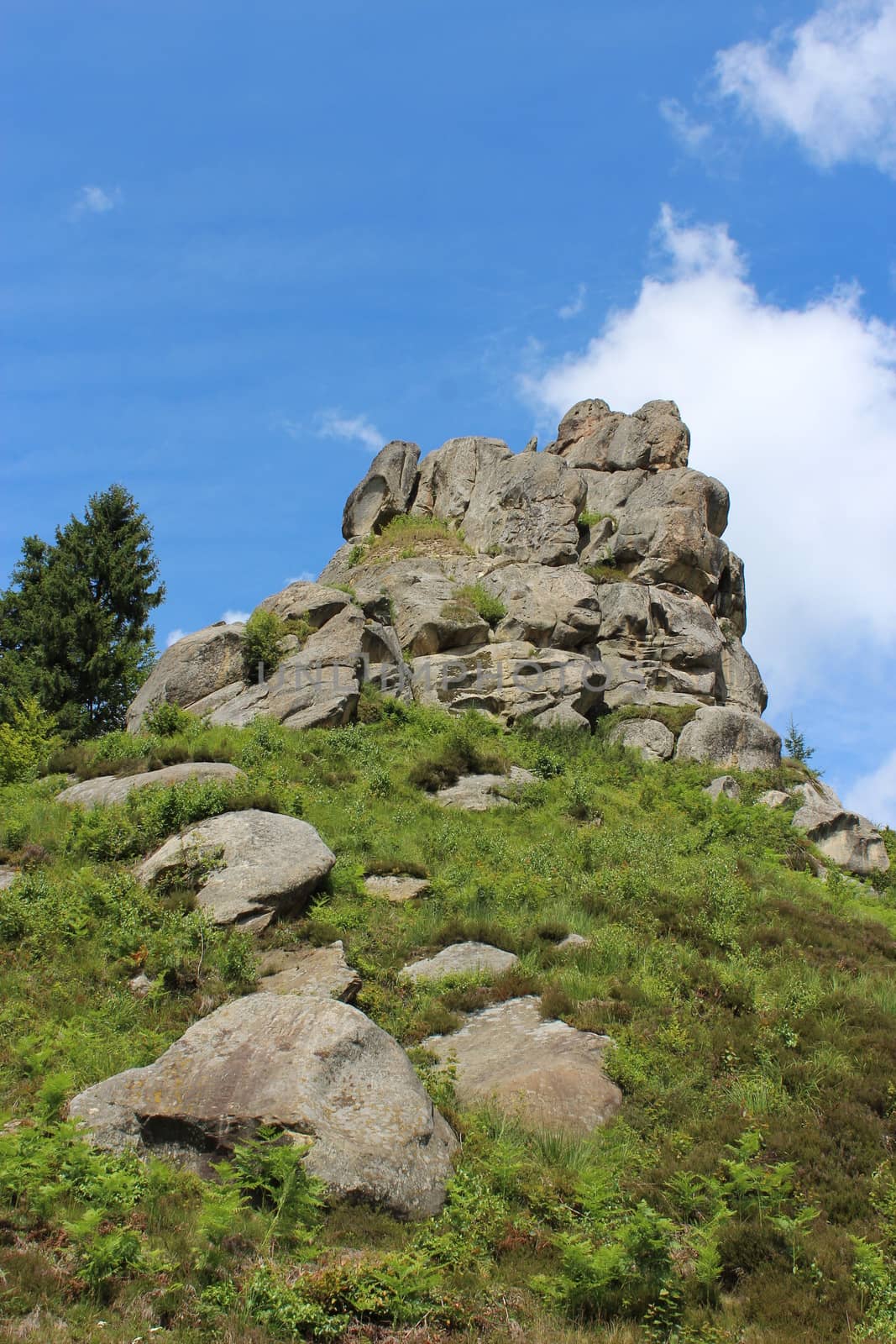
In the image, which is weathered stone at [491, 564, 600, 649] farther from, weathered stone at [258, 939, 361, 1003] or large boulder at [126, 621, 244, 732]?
weathered stone at [258, 939, 361, 1003]

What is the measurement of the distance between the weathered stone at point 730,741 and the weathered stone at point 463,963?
1483 centimetres

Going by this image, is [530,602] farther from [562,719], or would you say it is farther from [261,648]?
[261,648]

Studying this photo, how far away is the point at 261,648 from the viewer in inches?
1101

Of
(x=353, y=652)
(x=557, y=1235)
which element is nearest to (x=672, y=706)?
(x=353, y=652)

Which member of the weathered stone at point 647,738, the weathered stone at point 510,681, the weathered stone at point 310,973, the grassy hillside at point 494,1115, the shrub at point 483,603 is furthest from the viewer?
the shrub at point 483,603

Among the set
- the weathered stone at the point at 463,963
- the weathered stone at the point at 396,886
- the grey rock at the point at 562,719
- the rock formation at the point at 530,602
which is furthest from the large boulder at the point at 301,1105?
the grey rock at the point at 562,719

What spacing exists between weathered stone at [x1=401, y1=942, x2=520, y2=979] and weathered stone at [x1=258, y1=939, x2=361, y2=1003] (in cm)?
88

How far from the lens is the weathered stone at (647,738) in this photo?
27.0 metres

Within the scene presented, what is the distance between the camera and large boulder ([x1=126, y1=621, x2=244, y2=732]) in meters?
27.5

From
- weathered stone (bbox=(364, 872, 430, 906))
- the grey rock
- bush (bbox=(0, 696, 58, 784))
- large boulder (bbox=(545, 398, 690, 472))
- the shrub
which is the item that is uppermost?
large boulder (bbox=(545, 398, 690, 472))

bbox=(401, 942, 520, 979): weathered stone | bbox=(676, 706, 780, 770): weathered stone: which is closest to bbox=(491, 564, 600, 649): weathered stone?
bbox=(676, 706, 780, 770): weathered stone

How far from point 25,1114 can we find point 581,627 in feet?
A: 78.3

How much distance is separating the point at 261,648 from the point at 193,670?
71.9 inches

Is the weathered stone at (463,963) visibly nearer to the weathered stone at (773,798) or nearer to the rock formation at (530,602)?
the rock formation at (530,602)
